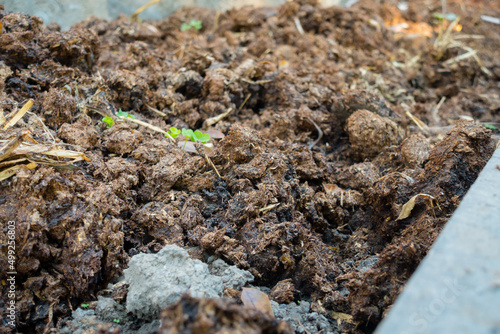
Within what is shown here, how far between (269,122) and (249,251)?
3.79 feet

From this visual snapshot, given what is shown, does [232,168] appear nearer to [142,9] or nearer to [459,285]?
[459,285]

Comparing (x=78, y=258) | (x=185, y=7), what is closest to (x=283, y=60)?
(x=185, y=7)

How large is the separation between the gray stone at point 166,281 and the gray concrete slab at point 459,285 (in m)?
0.72

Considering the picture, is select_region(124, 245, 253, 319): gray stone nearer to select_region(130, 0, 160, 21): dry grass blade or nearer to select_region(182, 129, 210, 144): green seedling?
select_region(182, 129, 210, 144): green seedling

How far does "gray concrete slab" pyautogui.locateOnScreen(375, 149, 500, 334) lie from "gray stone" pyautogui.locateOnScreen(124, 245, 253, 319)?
0.72 m

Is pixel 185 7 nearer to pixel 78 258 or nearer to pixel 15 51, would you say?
pixel 15 51

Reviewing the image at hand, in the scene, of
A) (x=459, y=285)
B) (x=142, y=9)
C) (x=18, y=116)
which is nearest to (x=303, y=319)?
(x=459, y=285)

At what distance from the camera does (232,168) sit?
2.06 metres

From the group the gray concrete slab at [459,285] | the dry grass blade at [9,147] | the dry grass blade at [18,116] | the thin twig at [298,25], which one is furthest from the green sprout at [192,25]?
the gray concrete slab at [459,285]

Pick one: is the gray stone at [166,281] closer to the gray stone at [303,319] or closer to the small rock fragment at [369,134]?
the gray stone at [303,319]

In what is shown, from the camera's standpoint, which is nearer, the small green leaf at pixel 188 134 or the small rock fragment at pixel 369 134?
the small green leaf at pixel 188 134

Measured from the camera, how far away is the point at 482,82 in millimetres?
3584

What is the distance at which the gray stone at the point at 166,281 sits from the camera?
142cm

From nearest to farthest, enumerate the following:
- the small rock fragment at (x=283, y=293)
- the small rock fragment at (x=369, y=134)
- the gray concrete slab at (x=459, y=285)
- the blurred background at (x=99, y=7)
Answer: the gray concrete slab at (x=459, y=285) < the small rock fragment at (x=283, y=293) < the small rock fragment at (x=369, y=134) < the blurred background at (x=99, y=7)
